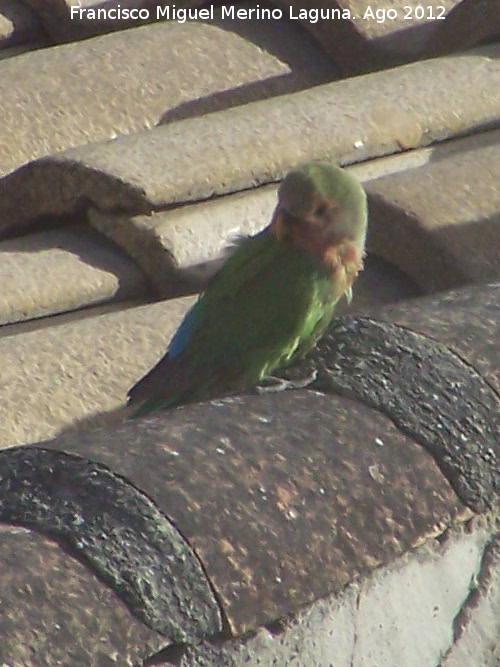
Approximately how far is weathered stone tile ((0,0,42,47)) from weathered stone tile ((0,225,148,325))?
64cm

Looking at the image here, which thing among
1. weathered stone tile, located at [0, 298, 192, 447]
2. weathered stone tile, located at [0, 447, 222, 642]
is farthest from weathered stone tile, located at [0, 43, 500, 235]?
weathered stone tile, located at [0, 447, 222, 642]

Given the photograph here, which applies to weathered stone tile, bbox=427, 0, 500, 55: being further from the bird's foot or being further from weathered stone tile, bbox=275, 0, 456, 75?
the bird's foot

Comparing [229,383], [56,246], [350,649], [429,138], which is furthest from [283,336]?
[350,649]

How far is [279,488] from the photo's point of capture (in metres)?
1.17

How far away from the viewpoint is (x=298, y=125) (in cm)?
212

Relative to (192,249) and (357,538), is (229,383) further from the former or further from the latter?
(357,538)

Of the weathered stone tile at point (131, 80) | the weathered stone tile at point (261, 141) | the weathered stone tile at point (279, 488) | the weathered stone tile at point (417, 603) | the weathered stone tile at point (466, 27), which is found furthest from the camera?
the weathered stone tile at point (466, 27)

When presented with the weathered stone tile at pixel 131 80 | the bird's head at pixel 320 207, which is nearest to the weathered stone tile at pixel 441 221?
the bird's head at pixel 320 207

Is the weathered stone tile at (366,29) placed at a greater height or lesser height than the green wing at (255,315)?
greater

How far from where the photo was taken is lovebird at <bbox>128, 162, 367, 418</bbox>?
1.86 m

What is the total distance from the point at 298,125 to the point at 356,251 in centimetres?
30

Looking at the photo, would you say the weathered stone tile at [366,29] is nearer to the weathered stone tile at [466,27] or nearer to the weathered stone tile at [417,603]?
the weathered stone tile at [466,27]

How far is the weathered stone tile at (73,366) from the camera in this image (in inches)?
63.4

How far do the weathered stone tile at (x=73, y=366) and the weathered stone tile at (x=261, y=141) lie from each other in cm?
24
